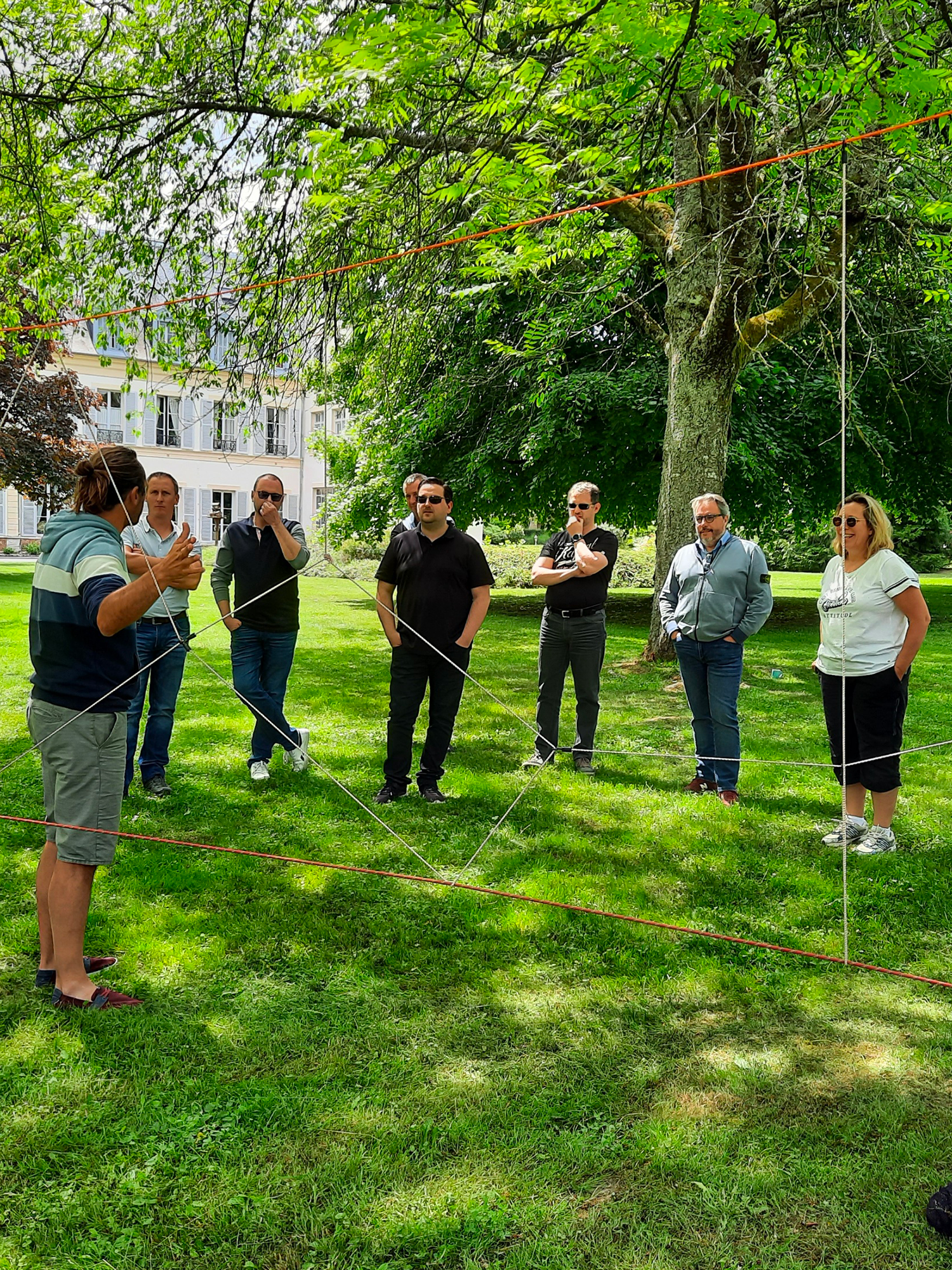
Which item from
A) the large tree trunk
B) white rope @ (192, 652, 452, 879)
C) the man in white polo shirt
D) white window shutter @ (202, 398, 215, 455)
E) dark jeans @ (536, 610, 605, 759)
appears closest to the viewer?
white rope @ (192, 652, 452, 879)

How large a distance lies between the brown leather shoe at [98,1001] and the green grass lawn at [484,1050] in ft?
0.19

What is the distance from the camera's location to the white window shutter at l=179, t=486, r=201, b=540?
17.6 feet

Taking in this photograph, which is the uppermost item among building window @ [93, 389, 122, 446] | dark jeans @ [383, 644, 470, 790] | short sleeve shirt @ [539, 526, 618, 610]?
building window @ [93, 389, 122, 446]

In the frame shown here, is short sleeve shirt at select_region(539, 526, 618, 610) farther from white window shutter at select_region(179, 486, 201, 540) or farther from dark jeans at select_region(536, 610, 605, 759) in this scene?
white window shutter at select_region(179, 486, 201, 540)

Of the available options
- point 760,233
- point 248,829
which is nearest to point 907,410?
point 760,233

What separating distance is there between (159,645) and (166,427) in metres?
1.41

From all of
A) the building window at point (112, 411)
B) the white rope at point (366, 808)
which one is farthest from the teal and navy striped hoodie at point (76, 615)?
the building window at point (112, 411)

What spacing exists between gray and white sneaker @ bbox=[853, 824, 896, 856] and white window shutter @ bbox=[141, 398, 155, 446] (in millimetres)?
4380

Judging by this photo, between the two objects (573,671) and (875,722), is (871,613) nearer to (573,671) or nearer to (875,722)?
(875,722)

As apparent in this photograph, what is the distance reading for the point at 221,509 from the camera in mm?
5816

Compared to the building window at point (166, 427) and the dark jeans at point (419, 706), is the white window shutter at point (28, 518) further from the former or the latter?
the dark jeans at point (419, 706)

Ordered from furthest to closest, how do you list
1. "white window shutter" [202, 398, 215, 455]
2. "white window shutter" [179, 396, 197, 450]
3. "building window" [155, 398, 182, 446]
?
"white window shutter" [202, 398, 215, 455]
"white window shutter" [179, 396, 197, 450]
"building window" [155, 398, 182, 446]

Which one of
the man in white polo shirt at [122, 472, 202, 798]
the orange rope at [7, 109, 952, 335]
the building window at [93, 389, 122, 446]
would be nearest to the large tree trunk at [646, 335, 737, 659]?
the orange rope at [7, 109, 952, 335]

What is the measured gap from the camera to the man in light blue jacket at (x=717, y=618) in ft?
17.6
